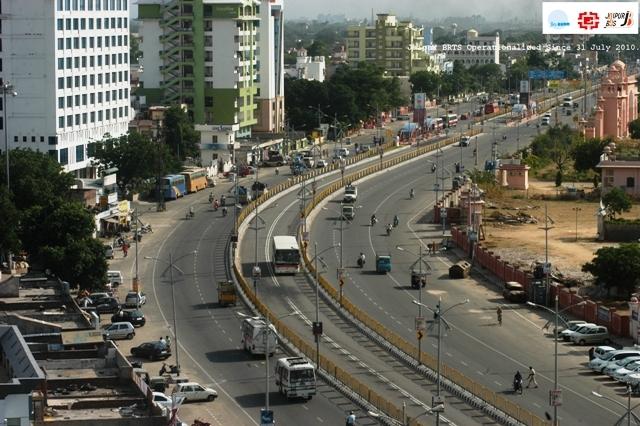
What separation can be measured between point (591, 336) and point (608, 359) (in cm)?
521

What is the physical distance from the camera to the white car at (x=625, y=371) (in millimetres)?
64062

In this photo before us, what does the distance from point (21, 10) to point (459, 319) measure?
51.1m

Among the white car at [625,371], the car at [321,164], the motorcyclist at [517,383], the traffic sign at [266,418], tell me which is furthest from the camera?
the car at [321,164]

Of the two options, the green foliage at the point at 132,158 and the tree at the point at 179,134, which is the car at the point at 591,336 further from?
the tree at the point at 179,134

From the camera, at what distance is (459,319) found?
253 ft

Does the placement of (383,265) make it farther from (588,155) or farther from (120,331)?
(588,155)

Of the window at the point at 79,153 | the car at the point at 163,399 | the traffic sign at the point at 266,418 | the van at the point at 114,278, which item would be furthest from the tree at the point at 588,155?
the traffic sign at the point at 266,418

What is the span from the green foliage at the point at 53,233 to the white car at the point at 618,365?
2537 centimetres

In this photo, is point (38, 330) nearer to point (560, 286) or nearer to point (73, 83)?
point (560, 286)

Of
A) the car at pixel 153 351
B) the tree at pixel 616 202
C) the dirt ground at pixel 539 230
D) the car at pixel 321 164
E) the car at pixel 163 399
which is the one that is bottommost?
the car at pixel 153 351

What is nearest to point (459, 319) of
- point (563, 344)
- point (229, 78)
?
point (563, 344)

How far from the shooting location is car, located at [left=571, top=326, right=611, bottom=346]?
71.5 metres

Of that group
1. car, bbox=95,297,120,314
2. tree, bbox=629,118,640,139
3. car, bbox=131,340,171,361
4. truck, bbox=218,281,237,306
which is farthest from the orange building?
car, bbox=131,340,171,361

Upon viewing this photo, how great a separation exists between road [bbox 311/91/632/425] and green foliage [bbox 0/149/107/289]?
1245 cm
